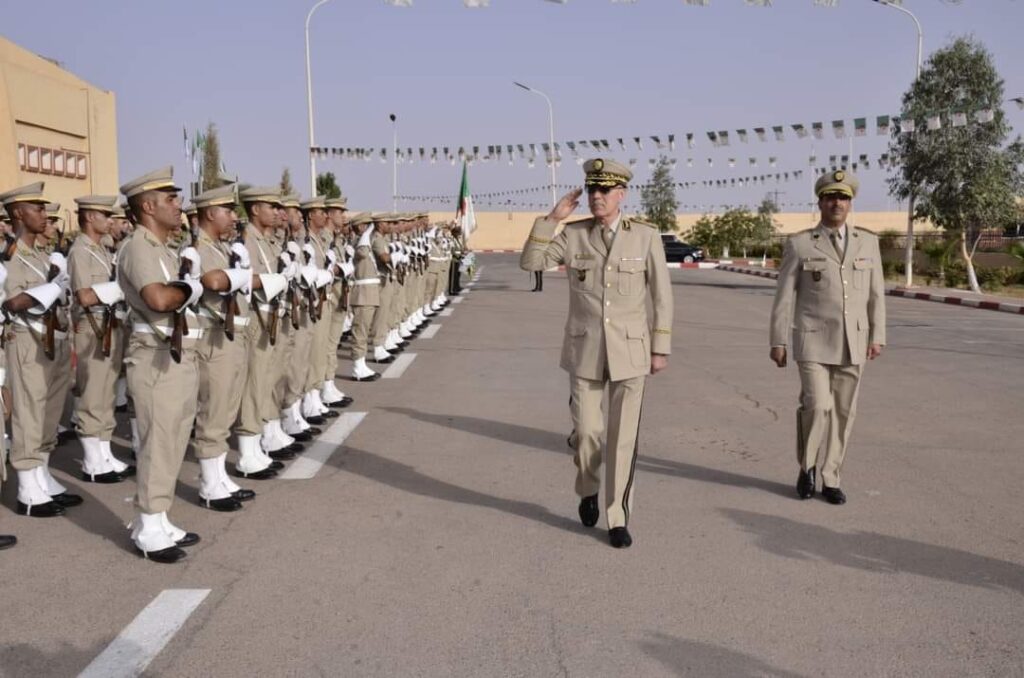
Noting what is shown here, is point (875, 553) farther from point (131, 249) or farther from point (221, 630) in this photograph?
point (131, 249)

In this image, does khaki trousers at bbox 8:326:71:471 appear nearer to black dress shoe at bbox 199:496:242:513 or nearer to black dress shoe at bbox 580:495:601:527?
black dress shoe at bbox 199:496:242:513

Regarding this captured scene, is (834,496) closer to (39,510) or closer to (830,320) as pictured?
(830,320)

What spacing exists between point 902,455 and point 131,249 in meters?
5.13

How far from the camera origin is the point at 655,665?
351 cm

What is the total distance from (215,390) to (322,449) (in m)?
1.62

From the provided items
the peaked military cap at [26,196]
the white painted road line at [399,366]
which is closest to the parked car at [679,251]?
the white painted road line at [399,366]

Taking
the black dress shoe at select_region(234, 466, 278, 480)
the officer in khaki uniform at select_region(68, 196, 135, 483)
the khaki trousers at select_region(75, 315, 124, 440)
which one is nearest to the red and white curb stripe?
the black dress shoe at select_region(234, 466, 278, 480)

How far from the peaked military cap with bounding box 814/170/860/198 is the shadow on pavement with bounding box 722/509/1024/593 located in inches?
76.7

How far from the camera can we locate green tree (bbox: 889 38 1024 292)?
24.5m

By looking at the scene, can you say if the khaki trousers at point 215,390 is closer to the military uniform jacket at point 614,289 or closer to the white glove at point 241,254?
the white glove at point 241,254

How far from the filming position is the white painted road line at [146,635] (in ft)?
11.5

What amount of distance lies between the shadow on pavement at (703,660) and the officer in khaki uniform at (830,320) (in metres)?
2.29

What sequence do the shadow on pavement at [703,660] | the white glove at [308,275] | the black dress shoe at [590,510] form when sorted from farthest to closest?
the white glove at [308,275]
the black dress shoe at [590,510]
the shadow on pavement at [703,660]

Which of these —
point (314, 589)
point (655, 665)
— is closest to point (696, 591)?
point (655, 665)
